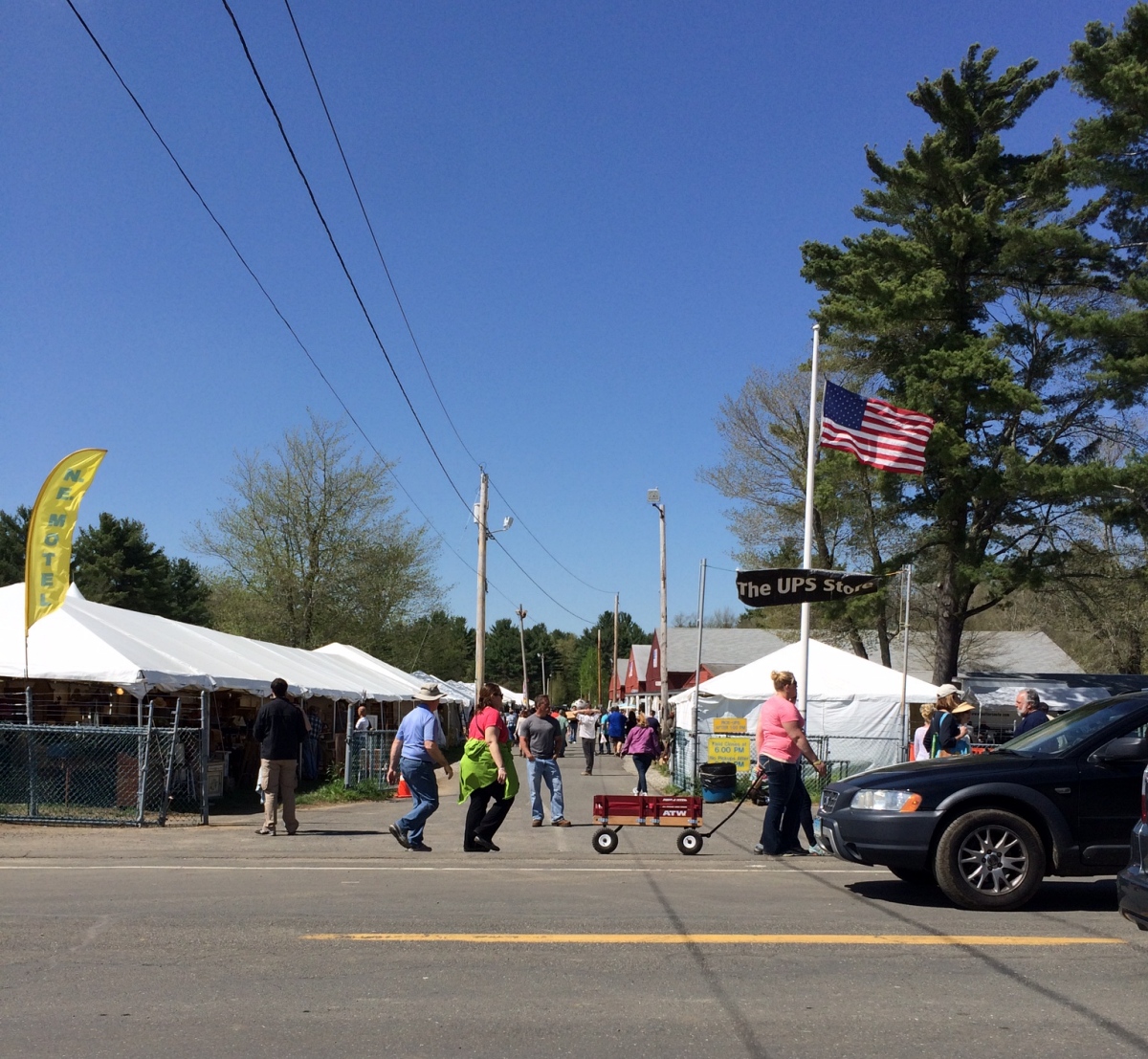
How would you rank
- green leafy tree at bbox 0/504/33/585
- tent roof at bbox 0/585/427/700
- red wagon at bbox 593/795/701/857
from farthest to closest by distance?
green leafy tree at bbox 0/504/33/585, tent roof at bbox 0/585/427/700, red wagon at bbox 593/795/701/857

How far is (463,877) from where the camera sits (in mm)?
10109

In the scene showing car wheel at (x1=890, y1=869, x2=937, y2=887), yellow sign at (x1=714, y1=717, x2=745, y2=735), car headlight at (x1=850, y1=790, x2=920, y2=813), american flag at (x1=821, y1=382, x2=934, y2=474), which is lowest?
car wheel at (x1=890, y1=869, x2=937, y2=887)

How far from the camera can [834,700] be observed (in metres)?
24.0

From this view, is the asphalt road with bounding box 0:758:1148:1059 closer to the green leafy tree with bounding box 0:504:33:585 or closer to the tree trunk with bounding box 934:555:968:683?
the tree trunk with bounding box 934:555:968:683

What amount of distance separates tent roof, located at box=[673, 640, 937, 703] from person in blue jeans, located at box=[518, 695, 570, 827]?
8.75 metres

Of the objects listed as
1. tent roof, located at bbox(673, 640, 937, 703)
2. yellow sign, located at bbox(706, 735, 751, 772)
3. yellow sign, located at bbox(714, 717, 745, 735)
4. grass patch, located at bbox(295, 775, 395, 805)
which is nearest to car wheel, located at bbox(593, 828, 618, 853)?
yellow sign, located at bbox(706, 735, 751, 772)

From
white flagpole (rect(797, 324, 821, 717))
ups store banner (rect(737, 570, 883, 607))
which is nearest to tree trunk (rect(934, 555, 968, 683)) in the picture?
white flagpole (rect(797, 324, 821, 717))

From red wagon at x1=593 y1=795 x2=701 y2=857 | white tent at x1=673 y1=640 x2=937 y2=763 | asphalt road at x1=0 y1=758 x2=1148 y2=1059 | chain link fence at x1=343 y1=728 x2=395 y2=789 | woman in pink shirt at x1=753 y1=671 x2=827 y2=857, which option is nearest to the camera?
asphalt road at x1=0 y1=758 x2=1148 y2=1059

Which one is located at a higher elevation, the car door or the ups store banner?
the ups store banner

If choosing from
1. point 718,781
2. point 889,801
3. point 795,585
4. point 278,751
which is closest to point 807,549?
point 795,585

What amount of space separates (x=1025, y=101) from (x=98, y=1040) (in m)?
28.4

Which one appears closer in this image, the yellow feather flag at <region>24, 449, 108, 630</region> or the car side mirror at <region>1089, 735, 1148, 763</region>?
the car side mirror at <region>1089, 735, 1148, 763</region>

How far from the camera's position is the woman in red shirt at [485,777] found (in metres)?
11.9

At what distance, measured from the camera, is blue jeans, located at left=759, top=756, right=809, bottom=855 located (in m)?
11.2
